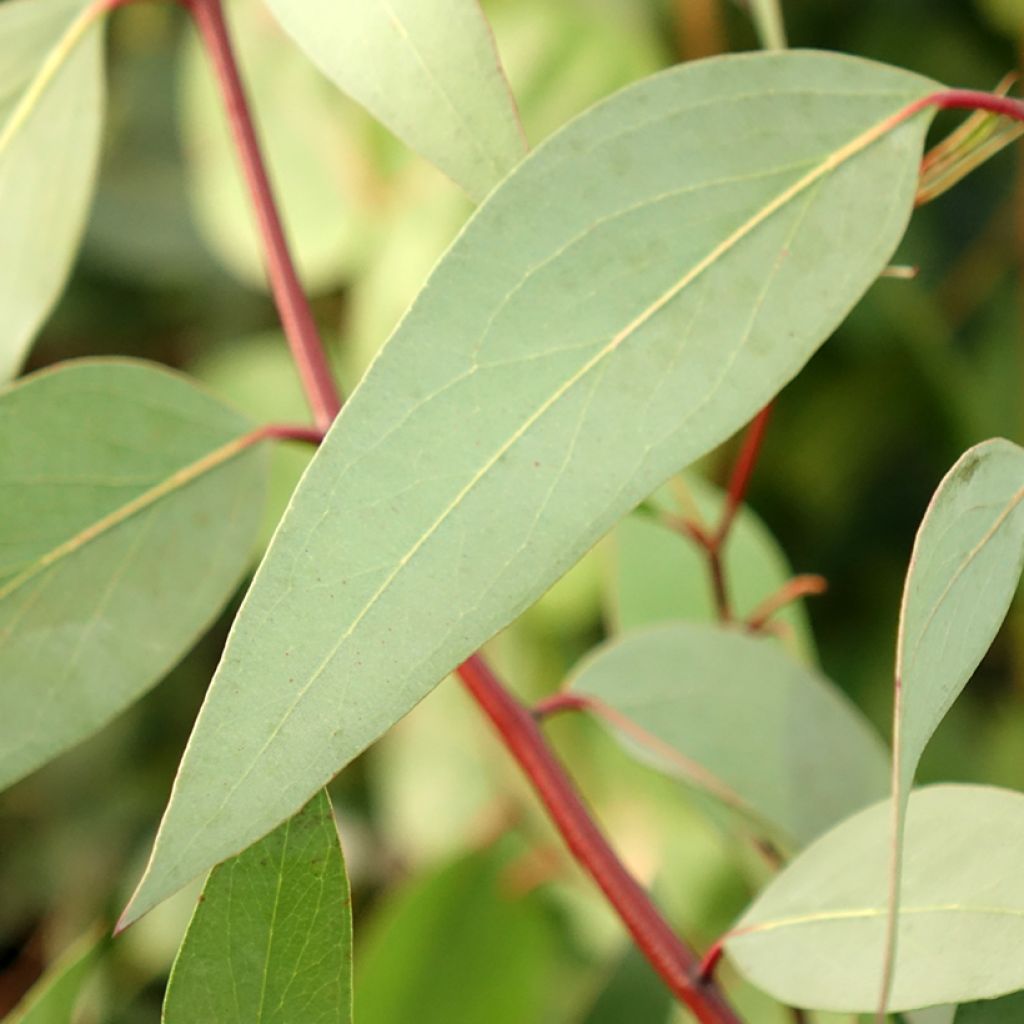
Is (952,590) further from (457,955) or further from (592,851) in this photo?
(457,955)

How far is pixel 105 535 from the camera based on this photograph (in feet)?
1.12

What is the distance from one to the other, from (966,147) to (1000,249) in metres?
0.80

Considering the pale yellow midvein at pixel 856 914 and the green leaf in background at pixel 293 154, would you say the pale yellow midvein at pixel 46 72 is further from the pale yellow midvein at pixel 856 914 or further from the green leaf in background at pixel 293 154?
the green leaf in background at pixel 293 154

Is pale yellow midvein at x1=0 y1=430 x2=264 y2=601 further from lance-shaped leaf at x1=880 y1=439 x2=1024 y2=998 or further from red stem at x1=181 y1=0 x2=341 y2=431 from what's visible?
lance-shaped leaf at x1=880 y1=439 x2=1024 y2=998

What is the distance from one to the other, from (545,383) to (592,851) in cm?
14

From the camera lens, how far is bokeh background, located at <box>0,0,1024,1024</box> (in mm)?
910

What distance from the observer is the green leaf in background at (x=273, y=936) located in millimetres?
280

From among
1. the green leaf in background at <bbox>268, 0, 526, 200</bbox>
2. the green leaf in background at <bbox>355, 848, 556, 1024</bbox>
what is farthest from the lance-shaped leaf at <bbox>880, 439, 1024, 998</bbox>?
the green leaf in background at <bbox>355, 848, 556, 1024</bbox>

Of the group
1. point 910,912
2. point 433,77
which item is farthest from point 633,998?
point 433,77

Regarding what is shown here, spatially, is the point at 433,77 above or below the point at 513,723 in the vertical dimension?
above

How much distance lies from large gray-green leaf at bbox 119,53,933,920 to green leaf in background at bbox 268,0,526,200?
0.07ft

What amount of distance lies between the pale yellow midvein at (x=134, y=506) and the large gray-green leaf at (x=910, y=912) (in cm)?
19

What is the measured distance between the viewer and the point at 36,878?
107 cm

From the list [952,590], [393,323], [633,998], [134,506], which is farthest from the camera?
[393,323]
